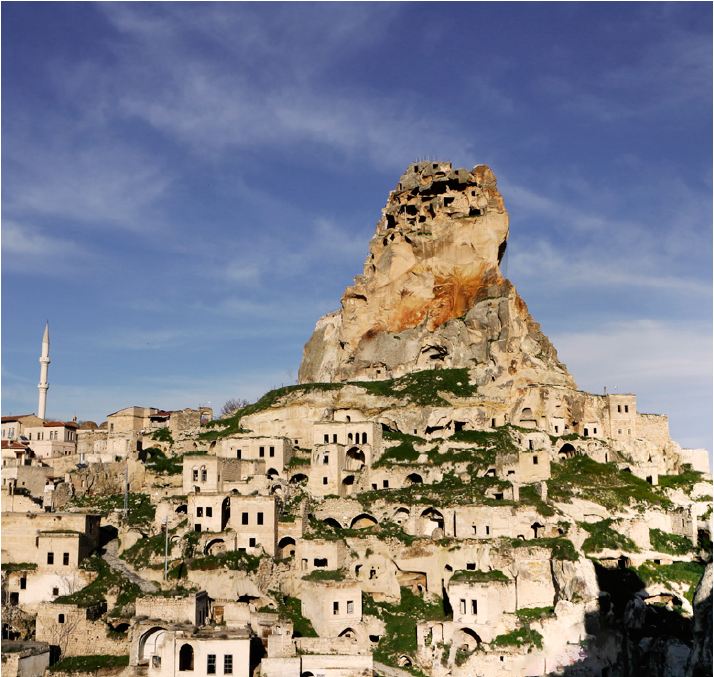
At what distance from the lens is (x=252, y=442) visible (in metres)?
81.1

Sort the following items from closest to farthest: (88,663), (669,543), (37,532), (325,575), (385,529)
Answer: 1. (88,663)
2. (325,575)
3. (37,532)
4. (385,529)
5. (669,543)

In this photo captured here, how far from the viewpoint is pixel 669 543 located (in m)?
70.9

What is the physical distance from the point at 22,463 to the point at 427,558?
38.9 meters

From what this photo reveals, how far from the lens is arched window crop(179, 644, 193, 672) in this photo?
56438 mm

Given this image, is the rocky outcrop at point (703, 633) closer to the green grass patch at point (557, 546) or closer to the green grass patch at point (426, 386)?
the green grass patch at point (557, 546)

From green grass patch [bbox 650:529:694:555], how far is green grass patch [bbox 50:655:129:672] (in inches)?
1476

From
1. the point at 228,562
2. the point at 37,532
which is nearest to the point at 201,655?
the point at 228,562

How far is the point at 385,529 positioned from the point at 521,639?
43.3ft

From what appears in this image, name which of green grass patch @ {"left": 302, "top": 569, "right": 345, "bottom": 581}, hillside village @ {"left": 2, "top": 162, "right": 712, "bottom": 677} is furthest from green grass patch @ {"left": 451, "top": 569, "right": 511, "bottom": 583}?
green grass patch @ {"left": 302, "top": 569, "right": 345, "bottom": 581}

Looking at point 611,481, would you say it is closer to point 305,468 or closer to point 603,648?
point 603,648

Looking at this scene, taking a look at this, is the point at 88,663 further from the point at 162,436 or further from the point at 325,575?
the point at 162,436

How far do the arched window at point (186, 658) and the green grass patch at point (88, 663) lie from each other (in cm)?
379

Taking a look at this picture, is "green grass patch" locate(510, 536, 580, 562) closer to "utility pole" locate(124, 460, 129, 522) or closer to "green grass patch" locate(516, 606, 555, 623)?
"green grass patch" locate(516, 606, 555, 623)

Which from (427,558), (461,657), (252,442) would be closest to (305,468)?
(252,442)
